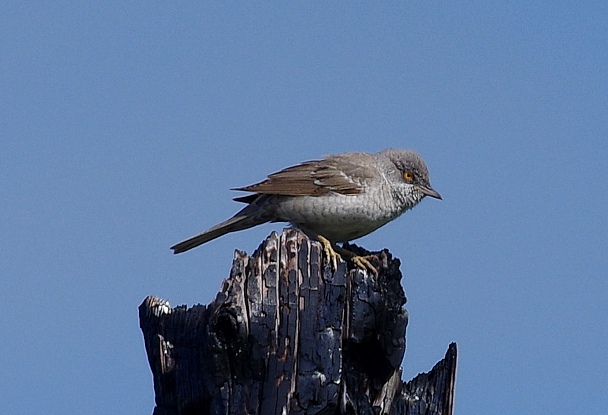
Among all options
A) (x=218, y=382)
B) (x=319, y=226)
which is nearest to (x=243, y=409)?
(x=218, y=382)

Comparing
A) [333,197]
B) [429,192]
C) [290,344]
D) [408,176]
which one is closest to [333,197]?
[333,197]

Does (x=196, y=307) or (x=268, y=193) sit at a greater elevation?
(x=268, y=193)

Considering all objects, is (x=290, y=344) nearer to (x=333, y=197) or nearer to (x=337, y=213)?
(x=337, y=213)

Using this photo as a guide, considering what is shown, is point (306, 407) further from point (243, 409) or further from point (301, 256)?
point (301, 256)

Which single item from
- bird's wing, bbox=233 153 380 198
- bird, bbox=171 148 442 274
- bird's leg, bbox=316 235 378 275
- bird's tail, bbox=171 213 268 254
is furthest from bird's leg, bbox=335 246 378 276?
bird's tail, bbox=171 213 268 254

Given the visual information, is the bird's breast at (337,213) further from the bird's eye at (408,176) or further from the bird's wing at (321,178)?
the bird's eye at (408,176)

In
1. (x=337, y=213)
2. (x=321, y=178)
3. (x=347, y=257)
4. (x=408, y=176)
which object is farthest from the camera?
(x=408, y=176)

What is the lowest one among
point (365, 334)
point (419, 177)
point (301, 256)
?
point (365, 334)
